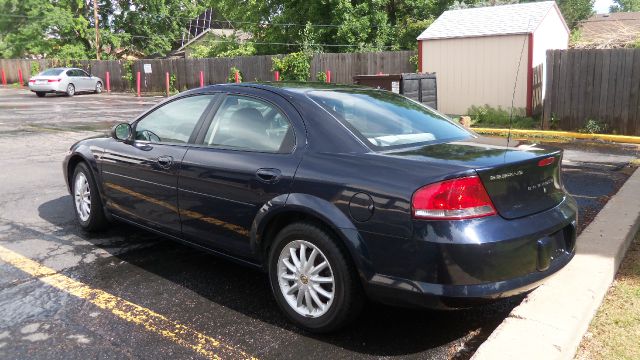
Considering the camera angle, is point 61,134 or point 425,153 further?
point 61,134

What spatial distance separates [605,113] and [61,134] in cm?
1258

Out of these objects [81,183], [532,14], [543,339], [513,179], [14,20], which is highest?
[14,20]

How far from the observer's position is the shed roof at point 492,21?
50.4 ft

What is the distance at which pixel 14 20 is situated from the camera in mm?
48625

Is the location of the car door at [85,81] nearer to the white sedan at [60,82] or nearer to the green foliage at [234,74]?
the white sedan at [60,82]

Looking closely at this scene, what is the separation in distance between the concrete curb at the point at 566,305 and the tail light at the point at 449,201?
74 centimetres

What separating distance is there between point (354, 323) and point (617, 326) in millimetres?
1595

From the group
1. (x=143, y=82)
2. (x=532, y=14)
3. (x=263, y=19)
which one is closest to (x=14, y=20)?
(x=143, y=82)

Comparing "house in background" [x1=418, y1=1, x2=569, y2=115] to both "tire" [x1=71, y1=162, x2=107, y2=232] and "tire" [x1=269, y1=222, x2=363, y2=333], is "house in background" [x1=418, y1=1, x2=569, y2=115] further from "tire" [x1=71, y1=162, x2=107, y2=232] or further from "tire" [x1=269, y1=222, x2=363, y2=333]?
"tire" [x1=269, y1=222, x2=363, y2=333]

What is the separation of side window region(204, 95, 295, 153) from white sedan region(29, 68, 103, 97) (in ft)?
92.8

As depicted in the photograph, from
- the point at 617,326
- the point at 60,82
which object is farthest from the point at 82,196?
the point at 60,82

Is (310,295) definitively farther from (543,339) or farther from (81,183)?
(81,183)

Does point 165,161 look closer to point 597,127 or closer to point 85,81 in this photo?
point 597,127

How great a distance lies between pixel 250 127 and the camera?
13.3ft
